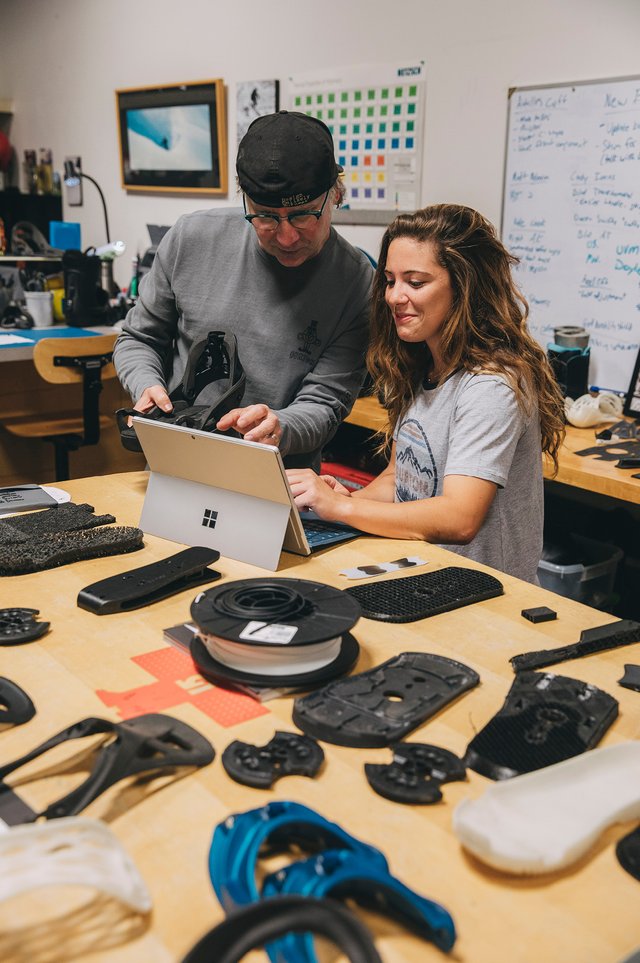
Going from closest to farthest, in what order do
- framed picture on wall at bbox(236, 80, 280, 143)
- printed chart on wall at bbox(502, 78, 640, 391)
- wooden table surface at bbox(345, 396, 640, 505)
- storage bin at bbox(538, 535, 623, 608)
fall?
1. wooden table surface at bbox(345, 396, 640, 505)
2. storage bin at bbox(538, 535, 623, 608)
3. printed chart on wall at bbox(502, 78, 640, 391)
4. framed picture on wall at bbox(236, 80, 280, 143)

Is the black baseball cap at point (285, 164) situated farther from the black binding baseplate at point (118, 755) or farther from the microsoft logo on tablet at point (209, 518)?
the black binding baseplate at point (118, 755)

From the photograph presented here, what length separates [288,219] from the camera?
1.67 metres

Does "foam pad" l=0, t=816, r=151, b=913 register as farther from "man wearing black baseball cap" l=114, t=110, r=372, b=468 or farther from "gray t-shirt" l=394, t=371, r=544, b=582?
"man wearing black baseball cap" l=114, t=110, r=372, b=468

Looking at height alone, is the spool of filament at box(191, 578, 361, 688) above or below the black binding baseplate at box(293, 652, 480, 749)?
above

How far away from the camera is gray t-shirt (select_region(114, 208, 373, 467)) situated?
1887 mm

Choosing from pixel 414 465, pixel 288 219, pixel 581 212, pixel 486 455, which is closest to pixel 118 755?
pixel 486 455

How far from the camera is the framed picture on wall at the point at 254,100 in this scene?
3.81m

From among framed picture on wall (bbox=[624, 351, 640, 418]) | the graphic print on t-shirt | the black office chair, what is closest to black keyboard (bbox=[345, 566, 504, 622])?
the graphic print on t-shirt

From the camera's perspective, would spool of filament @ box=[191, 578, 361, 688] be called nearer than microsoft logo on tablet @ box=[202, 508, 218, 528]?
Yes

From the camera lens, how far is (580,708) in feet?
3.08

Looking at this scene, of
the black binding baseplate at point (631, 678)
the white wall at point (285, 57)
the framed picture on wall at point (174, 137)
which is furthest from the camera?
the framed picture on wall at point (174, 137)

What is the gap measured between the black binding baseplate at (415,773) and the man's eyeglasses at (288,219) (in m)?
1.12

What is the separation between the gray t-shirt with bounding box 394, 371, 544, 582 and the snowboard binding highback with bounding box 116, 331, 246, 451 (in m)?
0.37

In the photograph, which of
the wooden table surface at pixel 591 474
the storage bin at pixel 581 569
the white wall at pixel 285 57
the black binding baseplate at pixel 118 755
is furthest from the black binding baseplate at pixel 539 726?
the white wall at pixel 285 57
